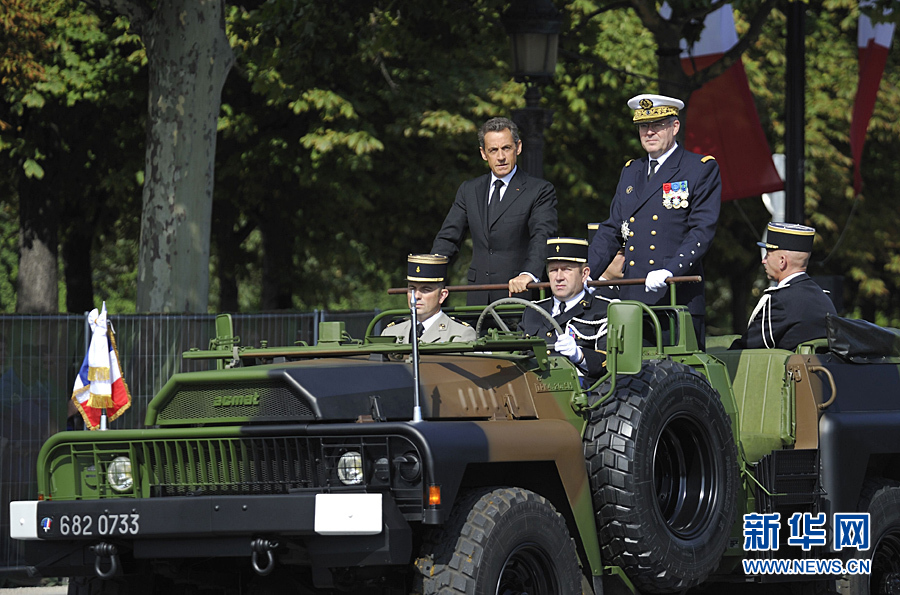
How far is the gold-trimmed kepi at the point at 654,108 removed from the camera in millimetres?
8109

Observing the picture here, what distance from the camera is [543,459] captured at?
598 centimetres

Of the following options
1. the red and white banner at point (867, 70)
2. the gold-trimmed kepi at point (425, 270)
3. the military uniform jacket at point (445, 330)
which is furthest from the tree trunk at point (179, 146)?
the red and white banner at point (867, 70)

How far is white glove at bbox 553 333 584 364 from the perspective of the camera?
6672mm

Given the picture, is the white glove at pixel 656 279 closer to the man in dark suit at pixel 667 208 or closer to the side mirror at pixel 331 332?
the man in dark suit at pixel 667 208

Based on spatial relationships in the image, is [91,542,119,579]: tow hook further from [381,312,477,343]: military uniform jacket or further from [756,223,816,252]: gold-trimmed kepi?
[756,223,816,252]: gold-trimmed kepi

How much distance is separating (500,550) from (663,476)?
1547 millimetres

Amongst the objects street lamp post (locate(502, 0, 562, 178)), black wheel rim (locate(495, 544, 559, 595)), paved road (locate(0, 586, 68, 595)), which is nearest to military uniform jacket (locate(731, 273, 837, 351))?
black wheel rim (locate(495, 544, 559, 595))

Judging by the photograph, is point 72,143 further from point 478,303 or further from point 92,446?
point 92,446

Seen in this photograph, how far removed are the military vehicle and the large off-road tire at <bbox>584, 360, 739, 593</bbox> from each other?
0.01 m

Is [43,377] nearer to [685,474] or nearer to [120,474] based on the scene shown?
[120,474]

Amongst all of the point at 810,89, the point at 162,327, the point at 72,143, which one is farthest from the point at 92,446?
the point at 810,89

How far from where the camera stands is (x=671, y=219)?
8.23m

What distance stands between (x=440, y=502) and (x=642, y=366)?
1674 mm

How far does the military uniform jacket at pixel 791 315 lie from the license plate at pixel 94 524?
389 centimetres
